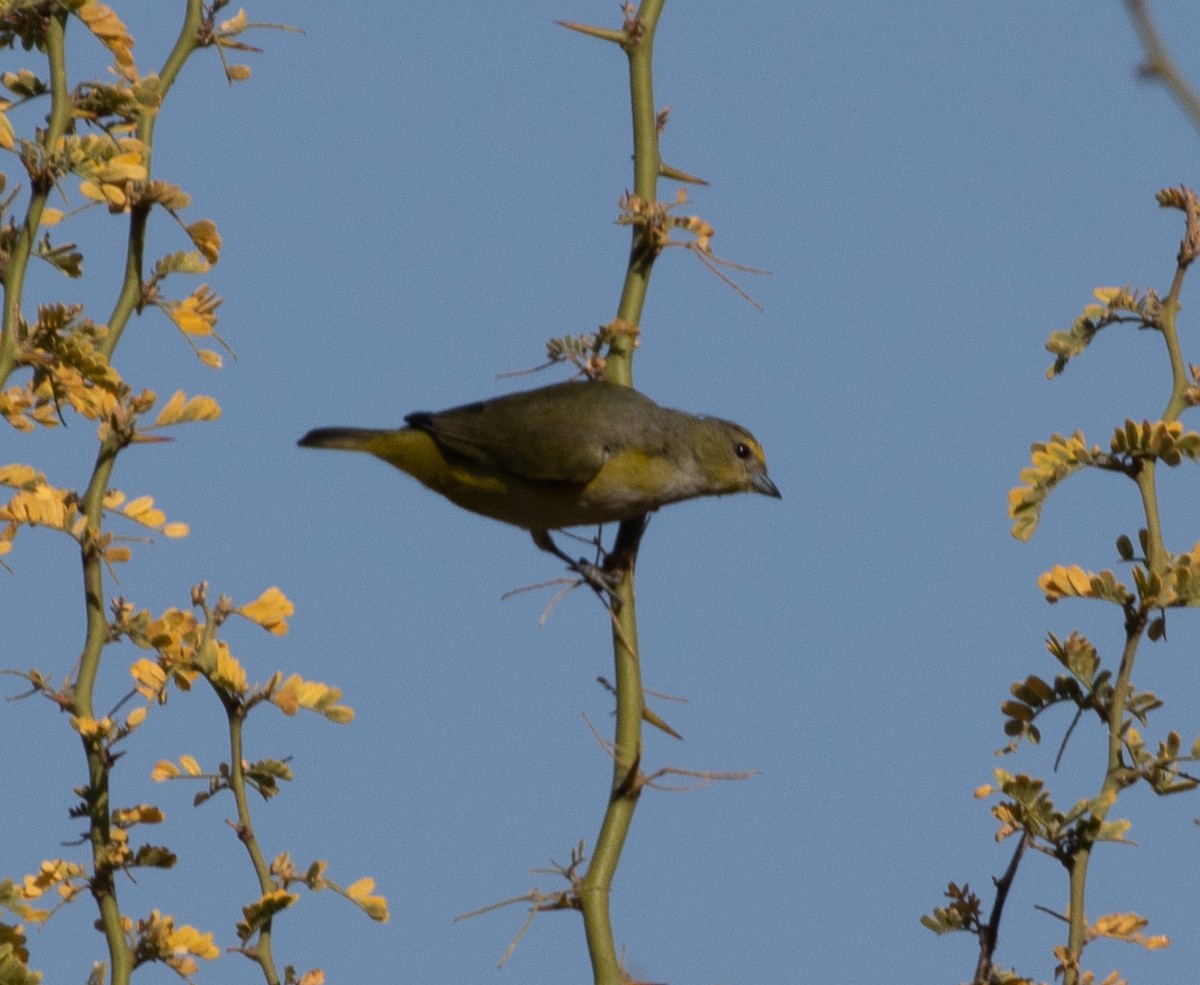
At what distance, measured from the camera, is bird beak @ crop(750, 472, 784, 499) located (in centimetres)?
751

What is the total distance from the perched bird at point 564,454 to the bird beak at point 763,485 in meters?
0.01

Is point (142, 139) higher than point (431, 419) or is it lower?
lower

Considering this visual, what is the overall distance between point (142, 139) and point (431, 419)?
4.11m

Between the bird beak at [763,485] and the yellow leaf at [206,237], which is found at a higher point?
the bird beak at [763,485]

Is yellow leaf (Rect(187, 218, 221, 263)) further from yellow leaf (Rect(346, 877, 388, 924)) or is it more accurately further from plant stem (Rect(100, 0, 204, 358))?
yellow leaf (Rect(346, 877, 388, 924))

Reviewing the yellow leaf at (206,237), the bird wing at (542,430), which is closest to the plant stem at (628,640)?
Answer: the yellow leaf at (206,237)

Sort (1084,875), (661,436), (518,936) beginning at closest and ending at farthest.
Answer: (1084,875)
(518,936)
(661,436)

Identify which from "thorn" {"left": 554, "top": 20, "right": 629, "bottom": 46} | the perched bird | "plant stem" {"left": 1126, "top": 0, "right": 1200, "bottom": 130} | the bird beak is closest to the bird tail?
the perched bird

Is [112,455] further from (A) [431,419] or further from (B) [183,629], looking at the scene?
(A) [431,419]

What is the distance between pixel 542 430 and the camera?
277 inches

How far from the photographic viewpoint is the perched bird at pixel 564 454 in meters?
6.89

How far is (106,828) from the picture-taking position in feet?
9.53

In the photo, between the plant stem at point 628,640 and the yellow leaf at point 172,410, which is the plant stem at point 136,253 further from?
the plant stem at point 628,640

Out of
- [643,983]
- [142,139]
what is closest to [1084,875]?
[643,983]
